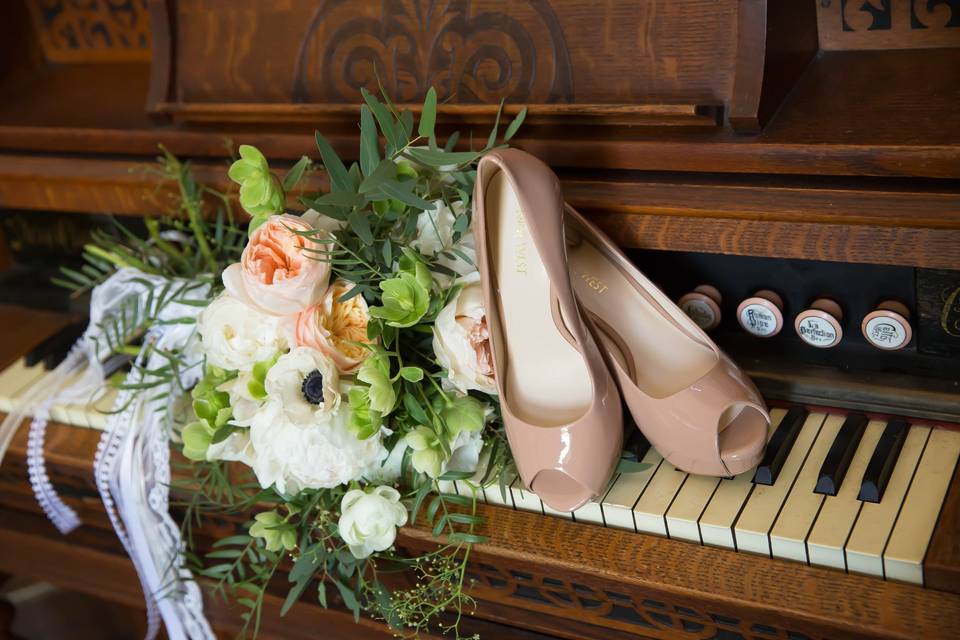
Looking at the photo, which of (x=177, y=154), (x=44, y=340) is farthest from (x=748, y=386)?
(x=44, y=340)

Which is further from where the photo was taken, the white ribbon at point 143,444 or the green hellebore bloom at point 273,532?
the white ribbon at point 143,444

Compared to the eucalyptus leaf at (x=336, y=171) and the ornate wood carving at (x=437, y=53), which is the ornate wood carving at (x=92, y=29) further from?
the eucalyptus leaf at (x=336, y=171)

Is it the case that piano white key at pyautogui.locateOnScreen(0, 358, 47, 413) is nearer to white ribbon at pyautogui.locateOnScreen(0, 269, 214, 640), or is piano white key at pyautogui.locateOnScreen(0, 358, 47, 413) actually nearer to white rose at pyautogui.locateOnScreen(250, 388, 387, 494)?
white ribbon at pyautogui.locateOnScreen(0, 269, 214, 640)

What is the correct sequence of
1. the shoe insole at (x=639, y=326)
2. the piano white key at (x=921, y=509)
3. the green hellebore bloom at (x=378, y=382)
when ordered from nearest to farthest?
the piano white key at (x=921, y=509) → the green hellebore bloom at (x=378, y=382) → the shoe insole at (x=639, y=326)

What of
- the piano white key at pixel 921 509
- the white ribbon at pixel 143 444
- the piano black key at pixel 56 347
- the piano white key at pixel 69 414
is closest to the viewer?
the piano white key at pixel 921 509

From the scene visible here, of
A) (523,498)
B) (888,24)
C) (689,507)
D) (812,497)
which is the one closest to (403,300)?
(523,498)

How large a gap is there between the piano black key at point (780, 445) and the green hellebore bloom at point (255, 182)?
2.27ft

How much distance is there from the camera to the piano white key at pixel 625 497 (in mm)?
1180

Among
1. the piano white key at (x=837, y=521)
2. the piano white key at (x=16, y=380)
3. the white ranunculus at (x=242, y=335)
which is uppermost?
the white ranunculus at (x=242, y=335)

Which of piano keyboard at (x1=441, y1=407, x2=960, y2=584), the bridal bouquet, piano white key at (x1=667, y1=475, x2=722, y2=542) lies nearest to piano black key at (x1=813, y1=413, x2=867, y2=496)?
piano keyboard at (x1=441, y1=407, x2=960, y2=584)

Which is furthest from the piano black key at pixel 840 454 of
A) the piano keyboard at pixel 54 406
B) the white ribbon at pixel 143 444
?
the piano keyboard at pixel 54 406

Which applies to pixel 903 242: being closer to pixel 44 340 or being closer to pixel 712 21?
pixel 712 21

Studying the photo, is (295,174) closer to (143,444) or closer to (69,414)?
(143,444)

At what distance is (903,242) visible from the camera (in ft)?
3.62
